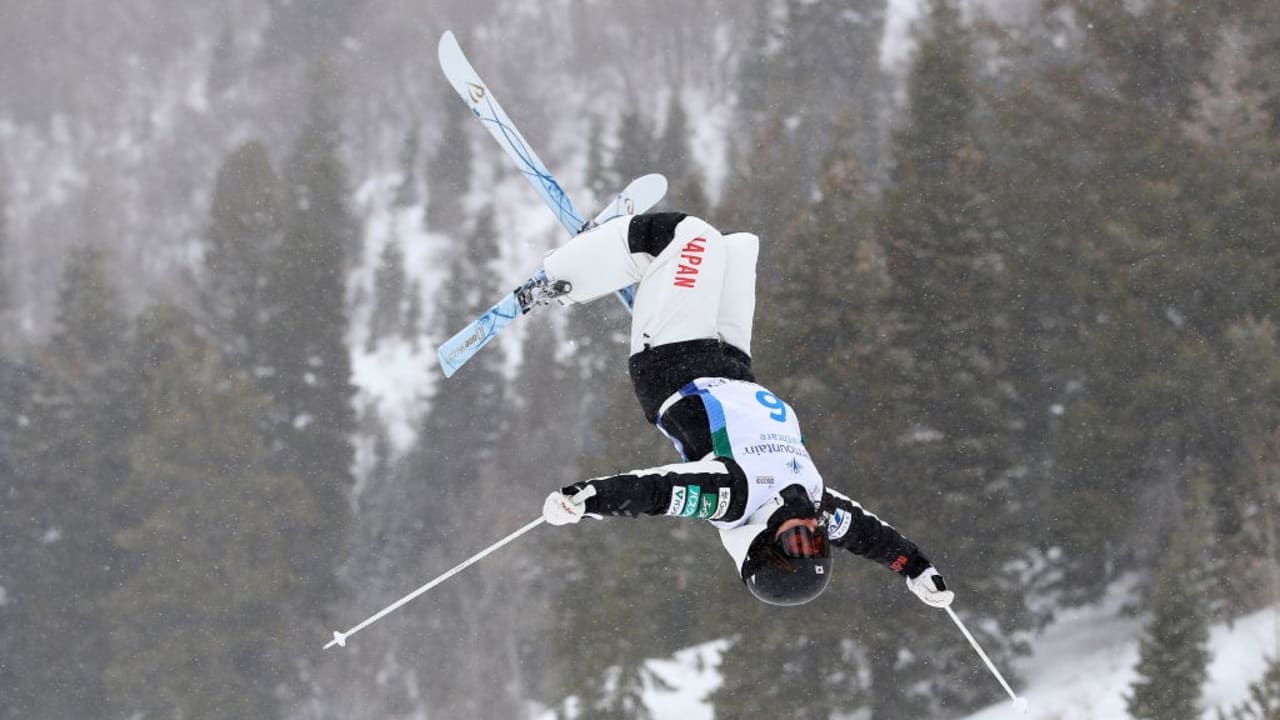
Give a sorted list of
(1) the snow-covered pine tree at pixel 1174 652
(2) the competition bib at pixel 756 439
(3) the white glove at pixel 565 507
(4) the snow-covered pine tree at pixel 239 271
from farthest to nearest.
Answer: (4) the snow-covered pine tree at pixel 239 271 → (1) the snow-covered pine tree at pixel 1174 652 → (2) the competition bib at pixel 756 439 → (3) the white glove at pixel 565 507

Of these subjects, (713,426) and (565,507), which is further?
(713,426)

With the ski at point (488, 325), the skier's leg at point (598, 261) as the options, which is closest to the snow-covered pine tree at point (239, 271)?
the ski at point (488, 325)

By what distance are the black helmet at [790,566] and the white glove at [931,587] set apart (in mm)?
793

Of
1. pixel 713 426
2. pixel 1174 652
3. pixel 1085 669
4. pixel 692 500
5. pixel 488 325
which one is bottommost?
pixel 692 500

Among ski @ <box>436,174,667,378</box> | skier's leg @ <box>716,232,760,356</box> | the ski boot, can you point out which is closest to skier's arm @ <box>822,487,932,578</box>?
skier's leg @ <box>716,232,760,356</box>

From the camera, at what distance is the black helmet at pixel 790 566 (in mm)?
5332

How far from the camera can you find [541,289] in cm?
674

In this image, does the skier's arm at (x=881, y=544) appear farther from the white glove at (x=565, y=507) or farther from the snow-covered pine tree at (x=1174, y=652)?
the snow-covered pine tree at (x=1174, y=652)

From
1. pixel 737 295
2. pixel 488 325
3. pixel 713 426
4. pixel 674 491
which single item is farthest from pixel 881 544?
pixel 488 325

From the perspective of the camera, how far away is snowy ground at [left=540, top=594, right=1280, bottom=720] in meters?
15.7

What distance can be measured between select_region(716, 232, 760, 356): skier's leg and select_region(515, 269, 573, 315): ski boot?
81cm

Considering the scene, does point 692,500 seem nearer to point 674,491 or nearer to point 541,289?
point 674,491

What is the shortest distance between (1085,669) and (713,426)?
14.0m

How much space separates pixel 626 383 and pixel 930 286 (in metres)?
4.62
